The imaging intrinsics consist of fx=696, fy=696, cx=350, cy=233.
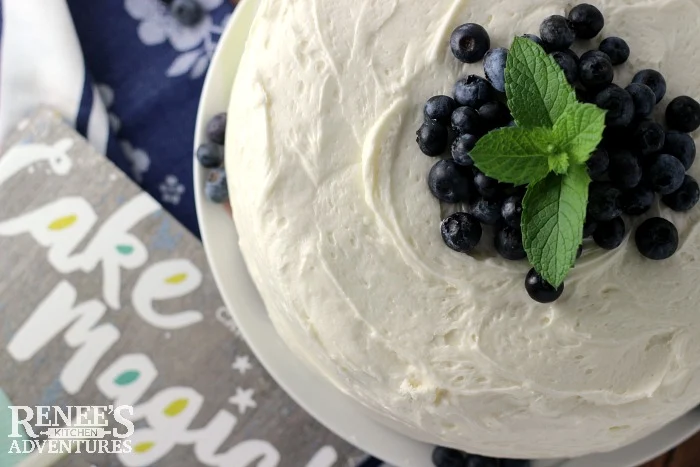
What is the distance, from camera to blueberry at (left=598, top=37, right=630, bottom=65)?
1.06 meters

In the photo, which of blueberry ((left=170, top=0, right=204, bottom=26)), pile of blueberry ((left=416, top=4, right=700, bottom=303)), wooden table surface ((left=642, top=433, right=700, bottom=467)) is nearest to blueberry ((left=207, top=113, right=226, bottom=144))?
blueberry ((left=170, top=0, right=204, bottom=26))

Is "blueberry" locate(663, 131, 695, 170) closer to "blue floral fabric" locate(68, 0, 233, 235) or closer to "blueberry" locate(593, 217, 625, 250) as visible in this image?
"blueberry" locate(593, 217, 625, 250)

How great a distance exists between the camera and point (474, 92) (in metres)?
1.04

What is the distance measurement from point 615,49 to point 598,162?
0.68 feet

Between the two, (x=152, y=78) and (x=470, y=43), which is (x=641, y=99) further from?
(x=152, y=78)

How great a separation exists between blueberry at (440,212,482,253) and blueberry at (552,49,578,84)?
248 mm

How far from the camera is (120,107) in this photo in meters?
1.85

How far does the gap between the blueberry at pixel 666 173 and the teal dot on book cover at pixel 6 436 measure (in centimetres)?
155

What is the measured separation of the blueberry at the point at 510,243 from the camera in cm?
103

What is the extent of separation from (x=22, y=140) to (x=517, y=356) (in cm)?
138

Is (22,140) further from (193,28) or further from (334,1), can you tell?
(334,1)

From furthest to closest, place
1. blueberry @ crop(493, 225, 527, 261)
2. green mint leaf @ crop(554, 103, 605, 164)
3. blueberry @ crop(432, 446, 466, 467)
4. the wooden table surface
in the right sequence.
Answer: the wooden table surface → blueberry @ crop(432, 446, 466, 467) → blueberry @ crop(493, 225, 527, 261) → green mint leaf @ crop(554, 103, 605, 164)

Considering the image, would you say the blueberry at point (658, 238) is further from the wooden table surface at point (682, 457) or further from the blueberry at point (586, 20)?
the wooden table surface at point (682, 457)

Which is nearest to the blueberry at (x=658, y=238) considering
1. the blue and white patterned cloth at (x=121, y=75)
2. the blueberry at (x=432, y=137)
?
the blueberry at (x=432, y=137)
